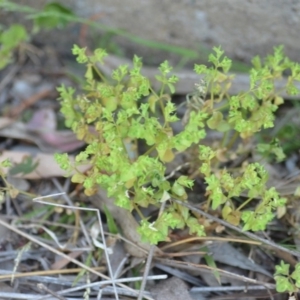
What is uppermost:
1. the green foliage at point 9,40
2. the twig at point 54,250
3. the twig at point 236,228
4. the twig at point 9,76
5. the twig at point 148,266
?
the green foliage at point 9,40

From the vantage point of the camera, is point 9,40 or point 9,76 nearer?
point 9,40

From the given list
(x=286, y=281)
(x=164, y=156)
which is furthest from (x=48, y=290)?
(x=286, y=281)

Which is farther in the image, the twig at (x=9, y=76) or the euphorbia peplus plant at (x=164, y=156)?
the twig at (x=9, y=76)

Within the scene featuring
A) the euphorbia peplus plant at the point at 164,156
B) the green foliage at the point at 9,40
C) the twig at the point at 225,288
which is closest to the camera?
the euphorbia peplus plant at the point at 164,156

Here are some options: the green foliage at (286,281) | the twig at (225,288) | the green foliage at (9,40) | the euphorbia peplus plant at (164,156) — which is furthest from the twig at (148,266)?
the green foliage at (9,40)

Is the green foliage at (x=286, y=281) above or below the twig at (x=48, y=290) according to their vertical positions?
above

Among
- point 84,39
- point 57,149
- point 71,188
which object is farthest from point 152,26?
point 71,188

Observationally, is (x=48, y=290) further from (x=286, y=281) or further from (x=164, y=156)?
(x=286, y=281)

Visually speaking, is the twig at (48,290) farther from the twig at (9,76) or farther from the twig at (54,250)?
the twig at (9,76)

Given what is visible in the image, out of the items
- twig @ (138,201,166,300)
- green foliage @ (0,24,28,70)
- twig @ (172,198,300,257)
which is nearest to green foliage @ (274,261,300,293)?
twig @ (172,198,300,257)

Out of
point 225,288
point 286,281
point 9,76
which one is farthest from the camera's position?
point 9,76

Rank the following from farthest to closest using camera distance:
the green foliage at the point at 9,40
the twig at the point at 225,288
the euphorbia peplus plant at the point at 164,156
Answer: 1. the green foliage at the point at 9,40
2. the twig at the point at 225,288
3. the euphorbia peplus plant at the point at 164,156
